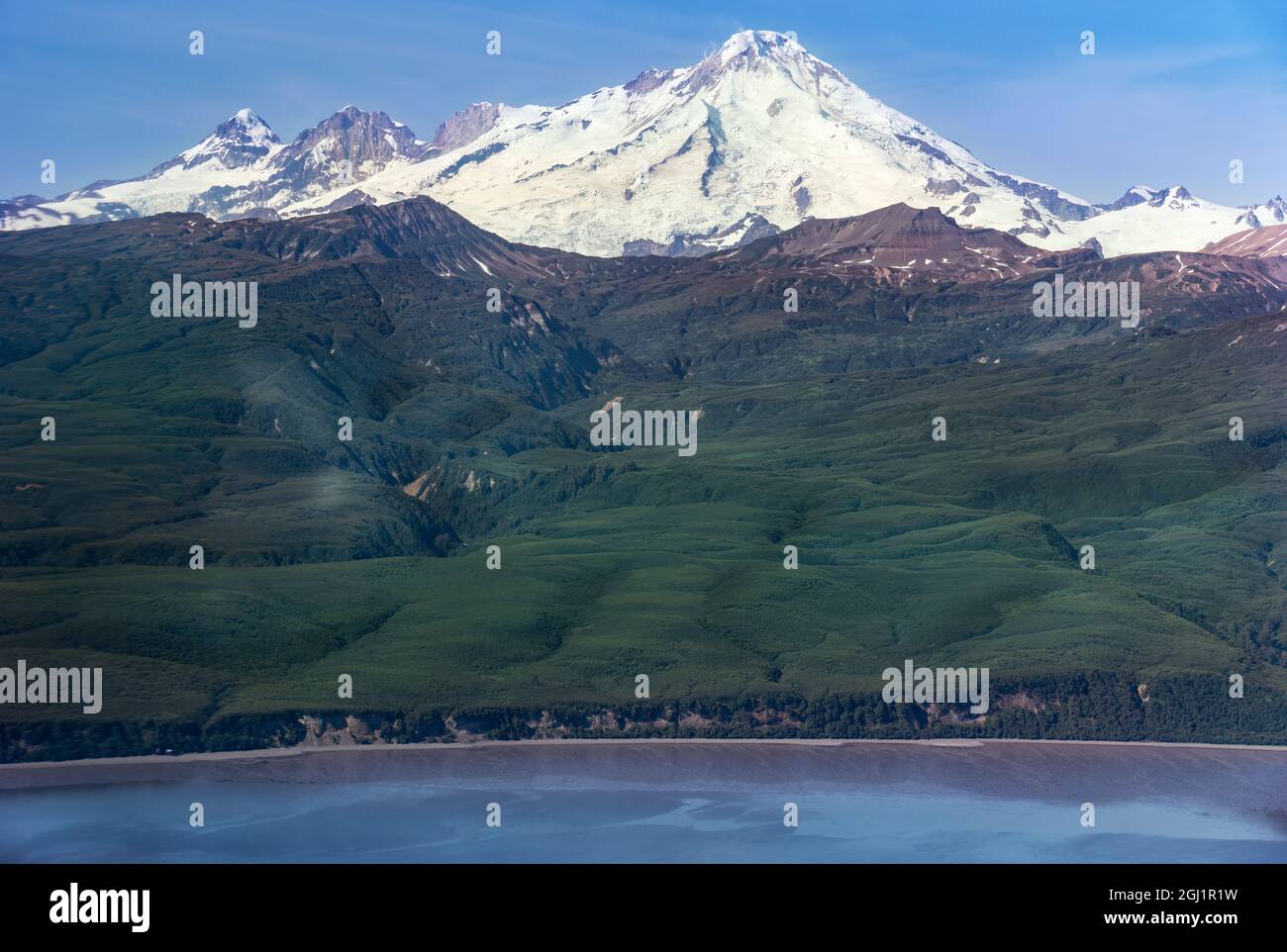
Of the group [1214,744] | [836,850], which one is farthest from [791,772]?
[1214,744]

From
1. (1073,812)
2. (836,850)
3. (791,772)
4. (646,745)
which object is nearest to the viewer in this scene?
(836,850)

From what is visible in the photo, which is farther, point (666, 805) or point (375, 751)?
point (375, 751)

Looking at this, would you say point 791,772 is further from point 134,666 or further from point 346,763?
point 134,666

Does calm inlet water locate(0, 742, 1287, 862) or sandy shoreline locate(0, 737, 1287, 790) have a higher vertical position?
sandy shoreline locate(0, 737, 1287, 790)

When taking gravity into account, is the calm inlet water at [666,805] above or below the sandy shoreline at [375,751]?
below

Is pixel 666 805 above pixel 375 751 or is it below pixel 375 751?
below
